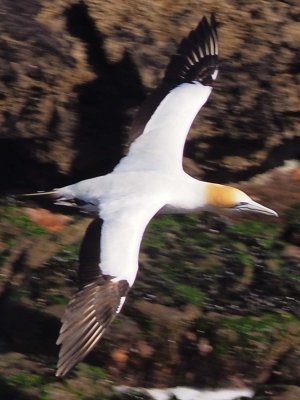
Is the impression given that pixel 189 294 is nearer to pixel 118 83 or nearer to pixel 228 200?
pixel 228 200

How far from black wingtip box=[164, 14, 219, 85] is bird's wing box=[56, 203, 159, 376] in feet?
6.32

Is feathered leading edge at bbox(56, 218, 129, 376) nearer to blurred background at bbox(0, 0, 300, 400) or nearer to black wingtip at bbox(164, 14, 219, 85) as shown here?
blurred background at bbox(0, 0, 300, 400)

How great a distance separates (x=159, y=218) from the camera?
10.0 metres

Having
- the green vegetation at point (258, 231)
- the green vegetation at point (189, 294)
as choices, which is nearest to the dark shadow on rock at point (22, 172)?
the green vegetation at point (258, 231)

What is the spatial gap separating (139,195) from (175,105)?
1206 millimetres

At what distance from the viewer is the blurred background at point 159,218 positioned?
346 inches

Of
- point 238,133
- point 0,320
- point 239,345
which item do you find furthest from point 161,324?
point 238,133

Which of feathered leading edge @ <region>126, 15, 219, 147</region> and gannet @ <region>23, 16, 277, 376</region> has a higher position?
feathered leading edge @ <region>126, 15, 219, 147</region>

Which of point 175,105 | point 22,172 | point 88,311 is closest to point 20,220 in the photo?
point 22,172

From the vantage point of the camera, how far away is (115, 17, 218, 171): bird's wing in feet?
30.3

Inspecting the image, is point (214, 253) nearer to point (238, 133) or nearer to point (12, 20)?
point (238, 133)

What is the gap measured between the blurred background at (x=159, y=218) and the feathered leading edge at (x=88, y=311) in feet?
2.70

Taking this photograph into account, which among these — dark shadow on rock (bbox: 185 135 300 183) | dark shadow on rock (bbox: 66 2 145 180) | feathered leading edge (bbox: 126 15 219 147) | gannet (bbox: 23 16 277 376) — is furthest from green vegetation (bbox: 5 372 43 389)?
dark shadow on rock (bbox: 185 135 300 183)

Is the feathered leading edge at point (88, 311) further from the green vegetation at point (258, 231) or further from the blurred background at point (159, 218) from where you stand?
the green vegetation at point (258, 231)
